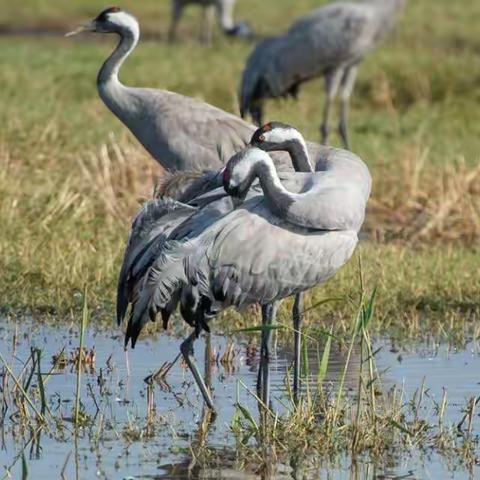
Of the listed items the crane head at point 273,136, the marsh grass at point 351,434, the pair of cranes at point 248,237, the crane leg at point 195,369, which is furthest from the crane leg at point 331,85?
the marsh grass at point 351,434

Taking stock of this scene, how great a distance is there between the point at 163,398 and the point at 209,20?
14841mm

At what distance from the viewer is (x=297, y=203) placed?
4871 millimetres

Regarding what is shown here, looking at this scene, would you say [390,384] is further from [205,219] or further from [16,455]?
[16,455]

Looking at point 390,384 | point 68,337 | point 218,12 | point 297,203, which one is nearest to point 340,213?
point 297,203

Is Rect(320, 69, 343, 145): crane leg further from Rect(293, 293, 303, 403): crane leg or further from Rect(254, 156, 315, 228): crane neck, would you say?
Rect(254, 156, 315, 228): crane neck

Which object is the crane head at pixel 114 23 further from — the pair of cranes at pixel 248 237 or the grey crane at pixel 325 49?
the grey crane at pixel 325 49

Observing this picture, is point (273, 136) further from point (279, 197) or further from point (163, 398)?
point (163, 398)

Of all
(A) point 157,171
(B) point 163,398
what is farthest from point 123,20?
(B) point 163,398

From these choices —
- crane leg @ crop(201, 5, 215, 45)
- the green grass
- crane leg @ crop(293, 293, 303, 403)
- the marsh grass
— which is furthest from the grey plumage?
crane leg @ crop(201, 5, 215, 45)

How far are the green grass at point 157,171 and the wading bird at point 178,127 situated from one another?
0.63m

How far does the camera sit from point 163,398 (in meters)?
5.35

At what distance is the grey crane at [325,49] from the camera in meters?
12.3

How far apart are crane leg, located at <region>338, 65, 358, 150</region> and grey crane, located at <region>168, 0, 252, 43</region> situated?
562cm

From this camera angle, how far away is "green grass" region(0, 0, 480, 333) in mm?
6949
